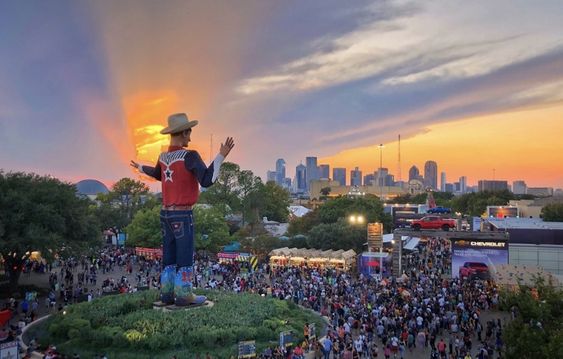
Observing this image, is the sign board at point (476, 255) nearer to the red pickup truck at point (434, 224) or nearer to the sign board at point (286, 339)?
the red pickup truck at point (434, 224)

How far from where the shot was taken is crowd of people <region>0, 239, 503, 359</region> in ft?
68.1

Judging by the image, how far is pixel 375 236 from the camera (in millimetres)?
43125

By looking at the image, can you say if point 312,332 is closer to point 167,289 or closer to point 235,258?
point 167,289

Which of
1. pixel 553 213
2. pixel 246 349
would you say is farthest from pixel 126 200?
pixel 246 349

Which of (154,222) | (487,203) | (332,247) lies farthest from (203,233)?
(487,203)

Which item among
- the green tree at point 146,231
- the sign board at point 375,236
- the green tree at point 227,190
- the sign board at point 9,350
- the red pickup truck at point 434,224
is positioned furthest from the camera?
the green tree at point 227,190

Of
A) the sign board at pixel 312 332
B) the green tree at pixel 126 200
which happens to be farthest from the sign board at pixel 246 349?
the green tree at pixel 126 200

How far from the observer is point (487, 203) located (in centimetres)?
9375

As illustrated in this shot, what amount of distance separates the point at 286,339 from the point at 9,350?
32.9ft

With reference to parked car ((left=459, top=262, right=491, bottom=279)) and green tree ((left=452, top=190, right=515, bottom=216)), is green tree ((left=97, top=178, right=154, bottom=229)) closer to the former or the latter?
parked car ((left=459, top=262, right=491, bottom=279))

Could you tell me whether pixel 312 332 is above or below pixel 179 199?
below

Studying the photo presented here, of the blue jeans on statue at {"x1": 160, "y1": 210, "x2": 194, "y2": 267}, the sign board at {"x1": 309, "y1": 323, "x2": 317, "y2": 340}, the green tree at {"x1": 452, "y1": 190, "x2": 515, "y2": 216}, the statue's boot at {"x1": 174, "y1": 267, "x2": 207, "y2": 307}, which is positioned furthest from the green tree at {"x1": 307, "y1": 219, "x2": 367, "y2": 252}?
the green tree at {"x1": 452, "y1": 190, "x2": 515, "y2": 216}

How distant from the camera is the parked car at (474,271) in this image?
35719mm

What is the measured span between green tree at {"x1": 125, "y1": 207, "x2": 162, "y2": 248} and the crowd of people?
130 inches
